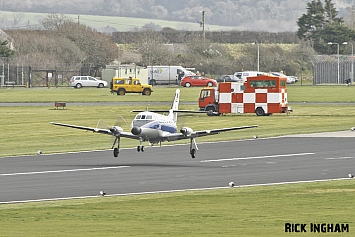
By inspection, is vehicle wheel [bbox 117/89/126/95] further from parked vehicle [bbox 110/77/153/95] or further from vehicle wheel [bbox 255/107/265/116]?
vehicle wheel [bbox 255/107/265/116]

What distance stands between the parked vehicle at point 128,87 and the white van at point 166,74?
28932 millimetres

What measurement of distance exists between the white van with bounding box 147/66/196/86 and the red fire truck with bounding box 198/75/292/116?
6816cm

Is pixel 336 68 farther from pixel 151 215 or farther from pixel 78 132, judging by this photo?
pixel 151 215

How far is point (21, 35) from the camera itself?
177 metres

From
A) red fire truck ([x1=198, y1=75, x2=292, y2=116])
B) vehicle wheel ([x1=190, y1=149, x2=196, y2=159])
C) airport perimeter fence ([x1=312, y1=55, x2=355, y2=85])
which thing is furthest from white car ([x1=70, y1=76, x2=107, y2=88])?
vehicle wheel ([x1=190, y1=149, x2=196, y2=159])

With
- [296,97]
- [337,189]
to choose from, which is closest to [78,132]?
[337,189]

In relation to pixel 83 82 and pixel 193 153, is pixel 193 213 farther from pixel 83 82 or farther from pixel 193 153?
pixel 83 82

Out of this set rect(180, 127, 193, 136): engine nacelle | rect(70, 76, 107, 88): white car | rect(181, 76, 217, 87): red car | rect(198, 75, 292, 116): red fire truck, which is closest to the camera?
rect(180, 127, 193, 136): engine nacelle

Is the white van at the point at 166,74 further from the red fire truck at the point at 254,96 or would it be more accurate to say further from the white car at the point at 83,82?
the red fire truck at the point at 254,96

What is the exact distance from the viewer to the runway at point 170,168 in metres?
29.8

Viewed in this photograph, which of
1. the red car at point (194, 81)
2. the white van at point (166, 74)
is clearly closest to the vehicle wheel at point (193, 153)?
the red car at point (194, 81)

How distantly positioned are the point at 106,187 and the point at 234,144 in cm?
1616

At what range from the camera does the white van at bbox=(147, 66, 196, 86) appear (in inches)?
5315

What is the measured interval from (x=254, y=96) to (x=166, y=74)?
70650 millimetres
